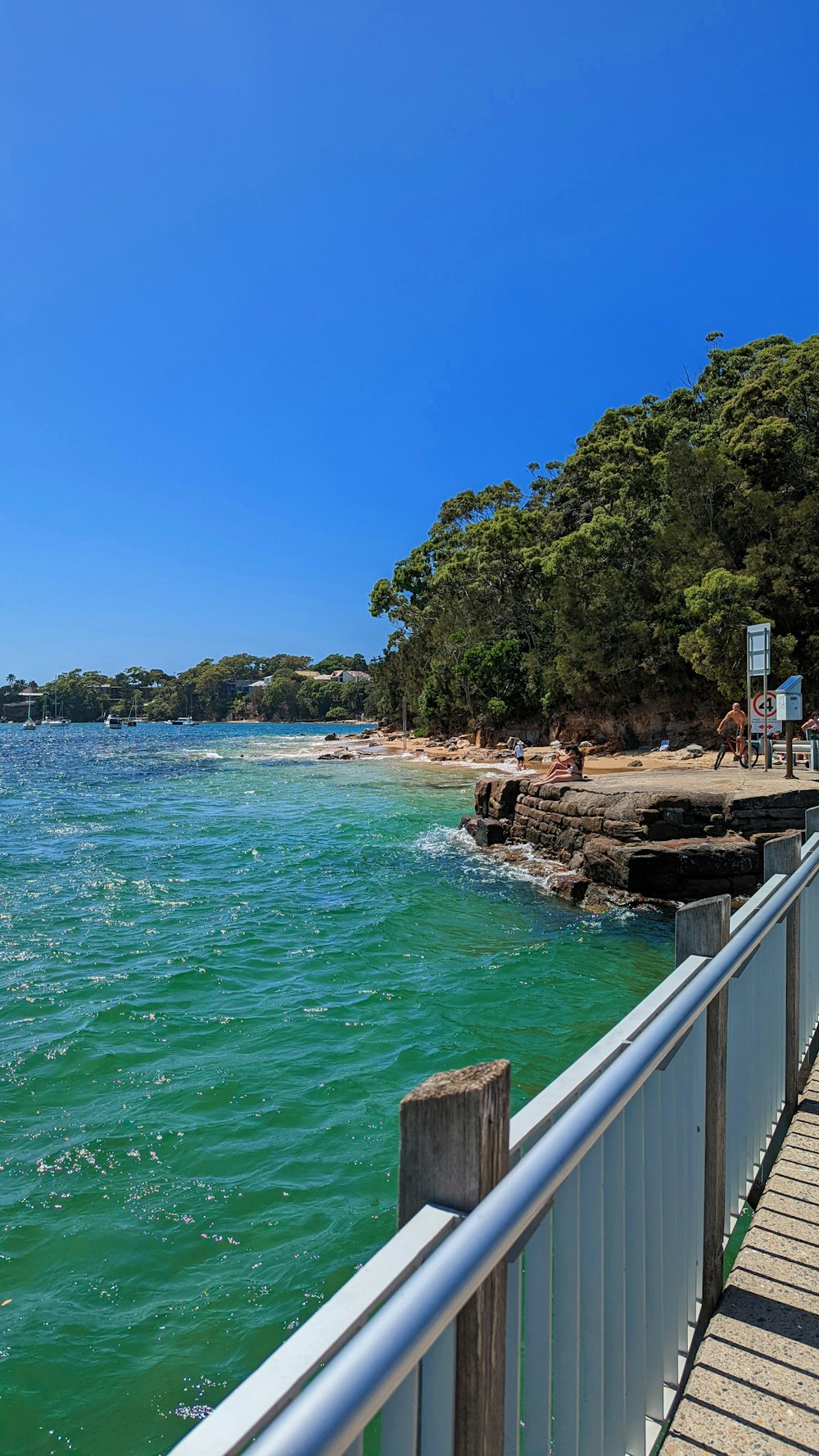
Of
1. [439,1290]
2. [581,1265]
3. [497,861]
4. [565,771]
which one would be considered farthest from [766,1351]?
[565,771]

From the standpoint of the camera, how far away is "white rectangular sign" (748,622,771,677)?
16.6 m

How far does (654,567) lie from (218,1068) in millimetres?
35050

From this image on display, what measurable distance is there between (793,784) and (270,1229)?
36.7ft

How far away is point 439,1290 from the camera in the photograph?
3.57 ft

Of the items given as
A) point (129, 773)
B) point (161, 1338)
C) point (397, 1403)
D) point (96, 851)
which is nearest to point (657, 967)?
point (161, 1338)

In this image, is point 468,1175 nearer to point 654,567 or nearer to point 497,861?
point 497,861

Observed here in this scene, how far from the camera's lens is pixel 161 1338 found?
12.9 ft

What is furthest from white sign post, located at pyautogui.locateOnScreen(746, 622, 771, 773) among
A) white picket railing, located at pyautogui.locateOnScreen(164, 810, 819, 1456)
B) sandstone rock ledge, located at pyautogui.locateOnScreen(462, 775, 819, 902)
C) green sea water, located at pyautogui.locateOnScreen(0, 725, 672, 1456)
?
white picket railing, located at pyautogui.locateOnScreen(164, 810, 819, 1456)

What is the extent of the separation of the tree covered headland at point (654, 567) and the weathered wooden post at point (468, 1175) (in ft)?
103

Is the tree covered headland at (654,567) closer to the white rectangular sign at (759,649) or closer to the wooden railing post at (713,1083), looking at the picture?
the white rectangular sign at (759,649)

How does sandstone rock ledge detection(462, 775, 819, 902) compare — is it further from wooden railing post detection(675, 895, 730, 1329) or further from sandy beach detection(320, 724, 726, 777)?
wooden railing post detection(675, 895, 730, 1329)

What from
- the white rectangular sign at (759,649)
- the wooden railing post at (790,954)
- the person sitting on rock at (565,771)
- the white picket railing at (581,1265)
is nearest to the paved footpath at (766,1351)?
the white picket railing at (581,1265)

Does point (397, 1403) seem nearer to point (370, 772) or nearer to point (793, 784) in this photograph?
point (793, 784)

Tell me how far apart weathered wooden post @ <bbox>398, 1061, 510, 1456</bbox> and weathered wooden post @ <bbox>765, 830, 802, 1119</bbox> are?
282 centimetres
